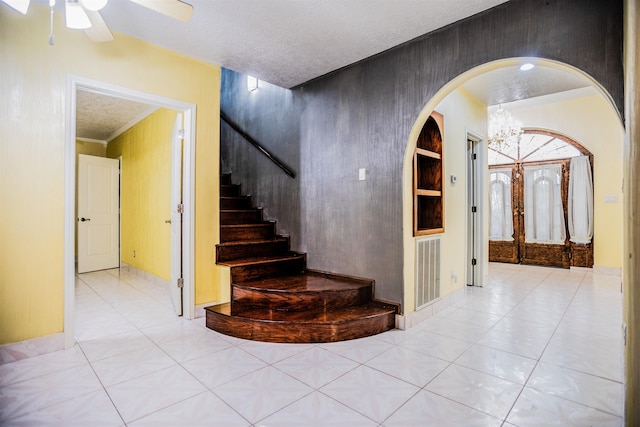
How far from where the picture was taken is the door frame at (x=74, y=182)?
2.52 metres

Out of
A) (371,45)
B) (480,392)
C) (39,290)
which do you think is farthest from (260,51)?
(480,392)

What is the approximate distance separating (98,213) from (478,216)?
640 centimetres

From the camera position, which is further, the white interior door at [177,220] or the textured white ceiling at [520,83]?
the textured white ceiling at [520,83]

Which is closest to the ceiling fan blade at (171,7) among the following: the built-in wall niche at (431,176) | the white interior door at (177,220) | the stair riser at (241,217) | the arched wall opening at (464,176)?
the white interior door at (177,220)

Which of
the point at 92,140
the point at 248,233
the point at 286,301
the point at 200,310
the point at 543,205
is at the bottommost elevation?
the point at 200,310

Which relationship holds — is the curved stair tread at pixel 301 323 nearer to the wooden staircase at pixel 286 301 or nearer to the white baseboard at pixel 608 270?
the wooden staircase at pixel 286 301

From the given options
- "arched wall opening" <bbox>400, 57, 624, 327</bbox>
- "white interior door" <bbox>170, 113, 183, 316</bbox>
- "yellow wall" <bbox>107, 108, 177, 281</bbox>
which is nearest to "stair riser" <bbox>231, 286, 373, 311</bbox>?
"arched wall opening" <bbox>400, 57, 624, 327</bbox>

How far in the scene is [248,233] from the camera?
401 centimetres

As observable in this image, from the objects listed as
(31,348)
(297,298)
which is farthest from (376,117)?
(31,348)

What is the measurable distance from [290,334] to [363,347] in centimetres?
60

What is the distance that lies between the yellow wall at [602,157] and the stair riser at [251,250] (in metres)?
5.70

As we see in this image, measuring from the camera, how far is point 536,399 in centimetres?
186

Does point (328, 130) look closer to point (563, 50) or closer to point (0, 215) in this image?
point (563, 50)

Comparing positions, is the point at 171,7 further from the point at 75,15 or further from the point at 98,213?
the point at 98,213
